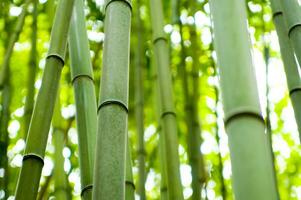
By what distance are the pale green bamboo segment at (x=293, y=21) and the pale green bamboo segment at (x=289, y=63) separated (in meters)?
0.12

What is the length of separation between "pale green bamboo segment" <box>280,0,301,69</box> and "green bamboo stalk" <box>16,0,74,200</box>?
555 millimetres

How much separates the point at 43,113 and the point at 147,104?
1839 millimetres

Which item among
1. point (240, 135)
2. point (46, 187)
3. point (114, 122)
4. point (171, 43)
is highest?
point (171, 43)

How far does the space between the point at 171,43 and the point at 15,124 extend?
3.03ft

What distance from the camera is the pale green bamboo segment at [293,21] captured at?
4.34 ft

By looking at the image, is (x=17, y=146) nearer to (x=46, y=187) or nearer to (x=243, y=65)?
(x=46, y=187)

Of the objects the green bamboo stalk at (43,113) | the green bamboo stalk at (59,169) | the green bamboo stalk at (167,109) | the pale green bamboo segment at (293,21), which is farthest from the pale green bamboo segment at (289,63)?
the green bamboo stalk at (59,169)

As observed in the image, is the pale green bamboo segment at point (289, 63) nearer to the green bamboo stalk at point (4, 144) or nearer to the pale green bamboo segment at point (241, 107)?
the pale green bamboo segment at point (241, 107)

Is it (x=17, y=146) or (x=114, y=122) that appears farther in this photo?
(x=17, y=146)

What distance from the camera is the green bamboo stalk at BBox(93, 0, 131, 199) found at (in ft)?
3.09

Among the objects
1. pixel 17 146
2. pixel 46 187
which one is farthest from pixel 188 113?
pixel 17 146

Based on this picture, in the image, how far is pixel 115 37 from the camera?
1130mm

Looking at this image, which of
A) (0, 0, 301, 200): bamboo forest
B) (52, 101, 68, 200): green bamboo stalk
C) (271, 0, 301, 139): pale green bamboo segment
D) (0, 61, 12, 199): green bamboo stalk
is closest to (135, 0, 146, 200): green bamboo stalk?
(0, 0, 301, 200): bamboo forest

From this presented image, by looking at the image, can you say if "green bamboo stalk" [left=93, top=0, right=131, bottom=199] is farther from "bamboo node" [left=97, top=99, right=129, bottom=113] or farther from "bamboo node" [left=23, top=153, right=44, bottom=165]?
"bamboo node" [left=23, top=153, right=44, bottom=165]
